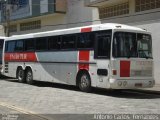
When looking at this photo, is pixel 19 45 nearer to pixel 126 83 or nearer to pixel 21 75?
pixel 21 75

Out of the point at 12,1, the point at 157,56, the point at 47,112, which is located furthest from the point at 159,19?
the point at 12,1

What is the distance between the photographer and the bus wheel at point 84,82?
18861 millimetres

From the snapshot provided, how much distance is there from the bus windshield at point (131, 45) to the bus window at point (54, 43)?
4.40 meters

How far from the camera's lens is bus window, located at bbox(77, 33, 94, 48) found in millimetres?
18647

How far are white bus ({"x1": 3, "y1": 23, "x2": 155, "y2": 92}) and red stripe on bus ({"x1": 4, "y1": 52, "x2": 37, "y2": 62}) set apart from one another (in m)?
0.14

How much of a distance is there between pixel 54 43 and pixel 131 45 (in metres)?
5.04

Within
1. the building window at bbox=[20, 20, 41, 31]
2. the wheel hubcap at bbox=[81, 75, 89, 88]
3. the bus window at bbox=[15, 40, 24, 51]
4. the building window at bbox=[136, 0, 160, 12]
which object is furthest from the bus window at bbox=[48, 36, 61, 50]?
the building window at bbox=[20, 20, 41, 31]

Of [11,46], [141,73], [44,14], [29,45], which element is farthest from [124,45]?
Answer: [44,14]

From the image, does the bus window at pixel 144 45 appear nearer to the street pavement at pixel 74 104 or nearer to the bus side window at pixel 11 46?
the street pavement at pixel 74 104

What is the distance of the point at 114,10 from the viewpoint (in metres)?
28.2

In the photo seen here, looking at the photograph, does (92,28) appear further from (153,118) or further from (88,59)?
(153,118)

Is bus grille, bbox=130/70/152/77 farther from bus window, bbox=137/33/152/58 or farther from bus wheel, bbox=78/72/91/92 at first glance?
bus wheel, bbox=78/72/91/92

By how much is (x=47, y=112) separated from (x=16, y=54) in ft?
43.5

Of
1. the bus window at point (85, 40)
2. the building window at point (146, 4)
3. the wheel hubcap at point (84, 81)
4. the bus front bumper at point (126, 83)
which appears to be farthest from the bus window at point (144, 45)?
the building window at point (146, 4)
